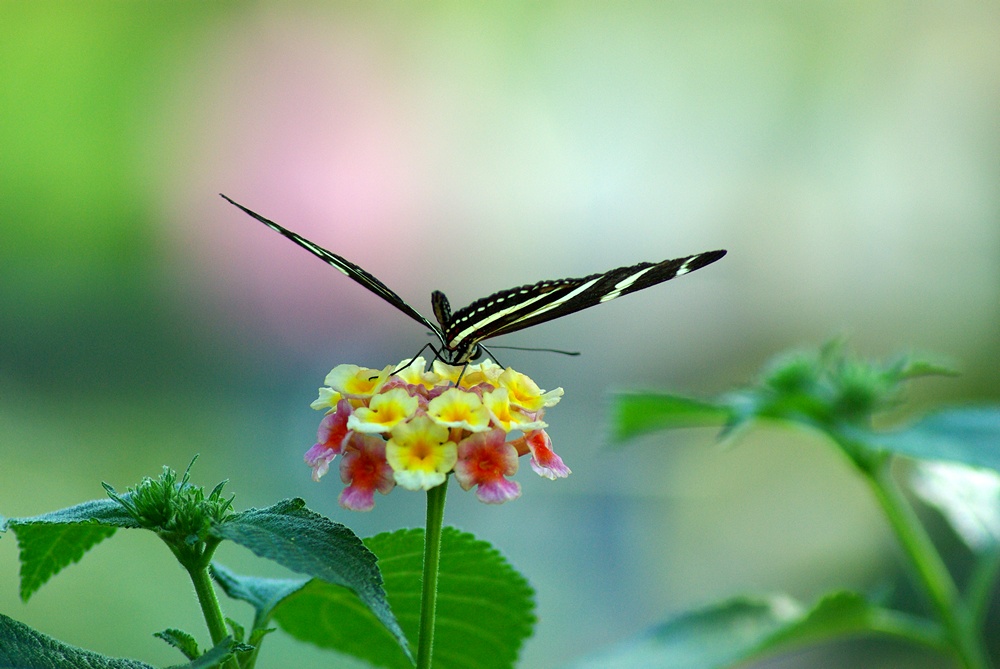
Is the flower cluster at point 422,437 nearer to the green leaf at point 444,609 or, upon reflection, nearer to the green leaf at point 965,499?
the green leaf at point 444,609

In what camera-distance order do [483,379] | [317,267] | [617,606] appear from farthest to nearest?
[317,267] < [617,606] < [483,379]

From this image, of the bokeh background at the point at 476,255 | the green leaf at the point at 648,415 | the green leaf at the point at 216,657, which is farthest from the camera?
the bokeh background at the point at 476,255

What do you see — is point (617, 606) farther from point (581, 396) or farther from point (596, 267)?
point (596, 267)

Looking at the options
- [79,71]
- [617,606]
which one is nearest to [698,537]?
[617,606]

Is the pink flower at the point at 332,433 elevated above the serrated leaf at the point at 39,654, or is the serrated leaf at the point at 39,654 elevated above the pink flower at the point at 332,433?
the pink flower at the point at 332,433

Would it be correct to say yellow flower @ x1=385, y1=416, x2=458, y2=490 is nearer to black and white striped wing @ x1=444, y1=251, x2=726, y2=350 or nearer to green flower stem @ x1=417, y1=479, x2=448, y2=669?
green flower stem @ x1=417, y1=479, x2=448, y2=669

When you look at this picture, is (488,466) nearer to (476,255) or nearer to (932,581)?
(932,581)

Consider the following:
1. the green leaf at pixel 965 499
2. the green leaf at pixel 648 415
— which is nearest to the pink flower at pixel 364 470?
the green leaf at pixel 648 415
